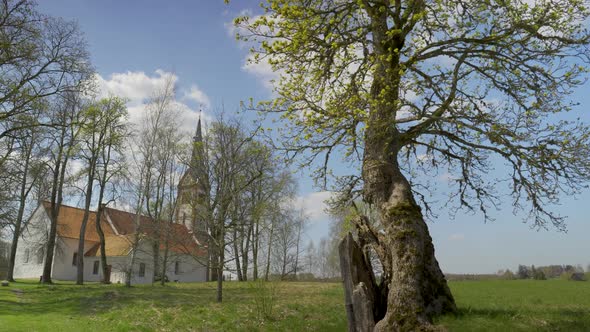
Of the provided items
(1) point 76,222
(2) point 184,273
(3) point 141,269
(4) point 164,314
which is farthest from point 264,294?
(1) point 76,222

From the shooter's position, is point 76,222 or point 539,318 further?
point 76,222

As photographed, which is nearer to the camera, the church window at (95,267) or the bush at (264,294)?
the bush at (264,294)

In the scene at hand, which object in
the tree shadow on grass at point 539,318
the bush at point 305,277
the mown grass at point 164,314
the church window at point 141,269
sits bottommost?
Answer: the mown grass at point 164,314

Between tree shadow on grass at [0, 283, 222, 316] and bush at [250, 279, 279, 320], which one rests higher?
bush at [250, 279, 279, 320]

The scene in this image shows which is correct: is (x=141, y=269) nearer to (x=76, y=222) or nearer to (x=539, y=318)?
(x=76, y=222)

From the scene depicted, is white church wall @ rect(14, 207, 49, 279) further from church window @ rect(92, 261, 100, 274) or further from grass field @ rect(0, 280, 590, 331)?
grass field @ rect(0, 280, 590, 331)

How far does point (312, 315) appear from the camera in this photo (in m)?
14.6

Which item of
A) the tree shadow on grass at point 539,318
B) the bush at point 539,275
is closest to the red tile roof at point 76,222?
the bush at point 539,275

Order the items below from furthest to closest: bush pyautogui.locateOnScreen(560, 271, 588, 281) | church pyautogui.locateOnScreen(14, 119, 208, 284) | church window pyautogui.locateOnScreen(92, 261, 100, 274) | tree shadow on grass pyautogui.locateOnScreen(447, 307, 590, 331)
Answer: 1. church window pyautogui.locateOnScreen(92, 261, 100, 274)
2. church pyautogui.locateOnScreen(14, 119, 208, 284)
3. bush pyautogui.locateOnScreen(560, 271, 588, 281)
4. tree shadow on grass pyautogui.locateOnScreen(447, 307, 590, 331)

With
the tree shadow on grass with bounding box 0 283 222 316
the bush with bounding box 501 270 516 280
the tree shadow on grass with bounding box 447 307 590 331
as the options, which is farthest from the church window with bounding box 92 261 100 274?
the tree shadow on grass with bounding box 447 307 590 331

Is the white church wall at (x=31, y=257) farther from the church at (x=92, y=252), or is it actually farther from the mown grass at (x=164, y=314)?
the mown grass at (x=164, y=314)

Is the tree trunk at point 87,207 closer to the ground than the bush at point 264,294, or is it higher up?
higher up

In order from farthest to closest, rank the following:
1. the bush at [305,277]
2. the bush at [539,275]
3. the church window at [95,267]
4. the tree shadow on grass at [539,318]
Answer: the church window at [95,267]
the bush at [305,277]
the bush at [539,275]
the tree shadow on grass at [539,318]

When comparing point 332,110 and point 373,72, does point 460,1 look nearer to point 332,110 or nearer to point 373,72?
point 373,72
